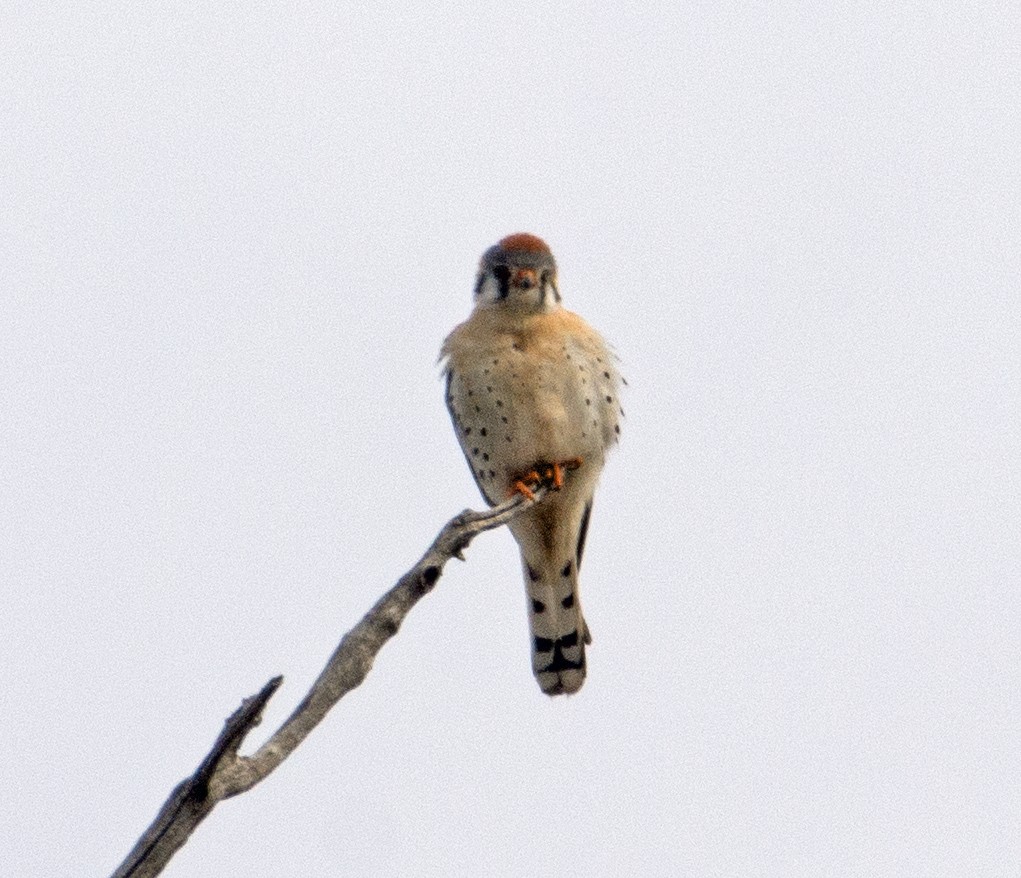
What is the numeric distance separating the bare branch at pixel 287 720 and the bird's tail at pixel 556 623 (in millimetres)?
2391

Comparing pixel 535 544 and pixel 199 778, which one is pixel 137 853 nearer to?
pixel 199 778

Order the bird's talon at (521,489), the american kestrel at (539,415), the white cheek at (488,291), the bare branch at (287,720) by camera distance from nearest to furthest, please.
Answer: the bare branch at (287,720), the bird's talon at (521,489), the american kestrel at (539,415), the white cheek at (488,291)

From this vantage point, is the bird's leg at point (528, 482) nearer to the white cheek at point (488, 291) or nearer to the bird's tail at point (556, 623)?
the bird's tail at point (556, 623)

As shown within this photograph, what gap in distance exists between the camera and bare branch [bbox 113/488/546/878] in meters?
4.39

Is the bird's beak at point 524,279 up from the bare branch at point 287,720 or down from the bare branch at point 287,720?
up

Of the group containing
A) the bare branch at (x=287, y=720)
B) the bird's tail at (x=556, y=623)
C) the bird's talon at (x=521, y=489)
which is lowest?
the bare branch at (x=287, y=720)

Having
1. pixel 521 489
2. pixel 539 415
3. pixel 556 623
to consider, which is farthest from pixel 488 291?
pixel 556 623

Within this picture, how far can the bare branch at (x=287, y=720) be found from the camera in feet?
14.4

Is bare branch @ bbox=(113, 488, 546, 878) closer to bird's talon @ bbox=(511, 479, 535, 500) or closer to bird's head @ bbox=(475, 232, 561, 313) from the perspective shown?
bird's talon @ bbox=(511, 479, 535, 500)

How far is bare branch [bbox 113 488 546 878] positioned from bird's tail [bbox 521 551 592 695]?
2.39 meters

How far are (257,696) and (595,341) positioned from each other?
4.07m

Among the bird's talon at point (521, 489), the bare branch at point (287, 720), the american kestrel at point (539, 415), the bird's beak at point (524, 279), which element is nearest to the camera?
the bare branch at point (287, 720)

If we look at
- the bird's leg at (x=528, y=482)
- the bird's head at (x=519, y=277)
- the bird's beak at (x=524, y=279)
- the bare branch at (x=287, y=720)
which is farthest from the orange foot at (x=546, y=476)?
the bare branch at (x=287, y=720)

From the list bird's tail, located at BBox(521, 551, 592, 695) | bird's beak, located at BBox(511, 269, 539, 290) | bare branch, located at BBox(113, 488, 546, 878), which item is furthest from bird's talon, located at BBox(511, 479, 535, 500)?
bare branch, located at BBox(113, 488, 546, 878)
